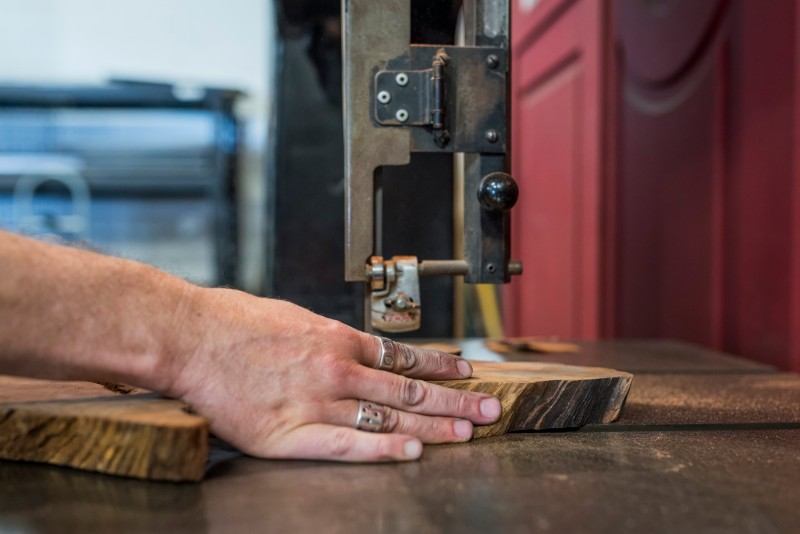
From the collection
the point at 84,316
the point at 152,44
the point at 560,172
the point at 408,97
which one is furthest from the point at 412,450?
the point at 152,44

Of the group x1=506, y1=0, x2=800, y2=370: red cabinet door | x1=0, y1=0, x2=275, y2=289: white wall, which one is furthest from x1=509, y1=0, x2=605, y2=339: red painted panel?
x1=0, y1=0, x2=275, y2=289: white wall

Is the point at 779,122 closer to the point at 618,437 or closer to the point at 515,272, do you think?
the point at 515,272

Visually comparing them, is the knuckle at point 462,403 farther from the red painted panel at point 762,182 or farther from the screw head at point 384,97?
Result: the red painted panel at point 762,182

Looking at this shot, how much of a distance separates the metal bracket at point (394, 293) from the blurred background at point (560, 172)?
30 centimetres

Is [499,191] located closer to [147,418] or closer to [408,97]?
[408,97]

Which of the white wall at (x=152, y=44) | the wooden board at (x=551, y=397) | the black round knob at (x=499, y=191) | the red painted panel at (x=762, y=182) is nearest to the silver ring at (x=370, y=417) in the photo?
the wooden board at (x=551, y=397)

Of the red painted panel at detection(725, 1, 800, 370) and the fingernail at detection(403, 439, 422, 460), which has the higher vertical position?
the red painted panel at detection(725, 1, 800, 370)

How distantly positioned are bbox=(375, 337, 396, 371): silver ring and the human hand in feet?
0.06

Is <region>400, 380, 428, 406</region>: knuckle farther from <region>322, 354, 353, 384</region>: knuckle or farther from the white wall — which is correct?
the white wall

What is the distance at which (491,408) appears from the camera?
2.46ft

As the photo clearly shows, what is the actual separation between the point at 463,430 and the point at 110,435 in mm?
328

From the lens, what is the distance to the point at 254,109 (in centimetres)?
444

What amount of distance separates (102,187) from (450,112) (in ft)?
11.0

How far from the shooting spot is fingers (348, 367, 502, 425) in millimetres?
706
